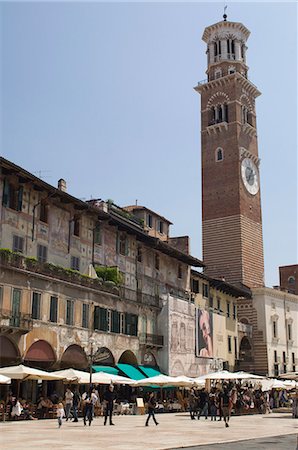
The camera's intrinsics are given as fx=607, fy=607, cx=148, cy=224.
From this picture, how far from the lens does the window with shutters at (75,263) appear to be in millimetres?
35500

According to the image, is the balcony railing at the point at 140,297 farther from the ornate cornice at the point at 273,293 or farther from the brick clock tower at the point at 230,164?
the brick clock tower at the point at 230,164

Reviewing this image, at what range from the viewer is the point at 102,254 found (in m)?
38.6

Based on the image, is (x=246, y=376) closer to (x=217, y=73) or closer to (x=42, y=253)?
(x=42, y=253)

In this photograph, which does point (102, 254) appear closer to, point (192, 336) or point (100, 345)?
point (100, 345)

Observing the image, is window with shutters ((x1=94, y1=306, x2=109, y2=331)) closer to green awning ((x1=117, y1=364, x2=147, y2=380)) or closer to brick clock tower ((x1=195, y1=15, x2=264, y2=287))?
green awning ((x1=117, y1=364, x2=147, y2=380))

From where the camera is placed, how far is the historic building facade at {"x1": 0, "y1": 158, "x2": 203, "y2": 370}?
1175 inches

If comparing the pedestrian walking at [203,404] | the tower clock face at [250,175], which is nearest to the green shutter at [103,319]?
the pedestrian walking at [203,404]

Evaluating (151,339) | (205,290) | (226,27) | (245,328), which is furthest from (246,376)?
(226,27)

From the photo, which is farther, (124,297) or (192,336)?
(192,336)

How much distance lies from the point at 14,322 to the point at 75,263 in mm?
7756

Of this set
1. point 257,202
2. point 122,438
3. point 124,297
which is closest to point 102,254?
point 124,297

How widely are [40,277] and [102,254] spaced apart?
7.94 m

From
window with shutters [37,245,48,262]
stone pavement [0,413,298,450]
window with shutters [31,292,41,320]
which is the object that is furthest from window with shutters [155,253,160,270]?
stone pavement [0,413,298,450]

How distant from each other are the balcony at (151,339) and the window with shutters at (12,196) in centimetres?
1385
